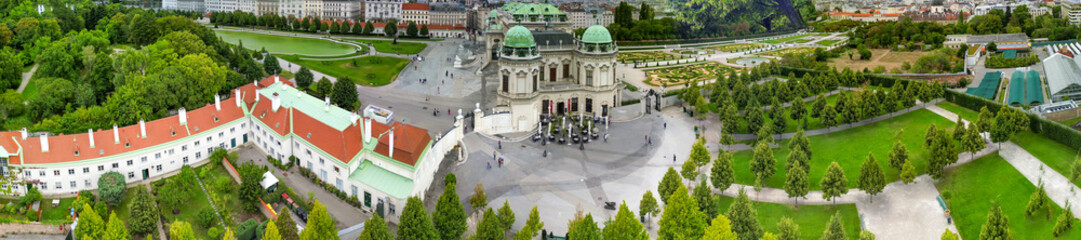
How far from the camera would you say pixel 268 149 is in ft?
174

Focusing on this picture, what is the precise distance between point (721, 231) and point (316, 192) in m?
26.1

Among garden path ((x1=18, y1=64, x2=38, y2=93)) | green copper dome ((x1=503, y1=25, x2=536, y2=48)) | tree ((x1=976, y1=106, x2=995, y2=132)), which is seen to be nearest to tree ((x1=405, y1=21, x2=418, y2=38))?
garden path ((x1=18, y1=64, x2=38, y2=93))

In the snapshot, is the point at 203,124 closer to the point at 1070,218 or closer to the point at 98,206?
the point at 98,206

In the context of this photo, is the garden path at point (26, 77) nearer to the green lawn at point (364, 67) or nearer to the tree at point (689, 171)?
the green lawn at point (364, 67)

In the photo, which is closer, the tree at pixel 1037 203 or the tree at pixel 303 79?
the tree at pixel 1037 203

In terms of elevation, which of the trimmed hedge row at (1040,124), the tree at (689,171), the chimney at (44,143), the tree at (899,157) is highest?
the trimmed hedge row at (1040,124)

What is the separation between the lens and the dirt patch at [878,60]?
326 ft

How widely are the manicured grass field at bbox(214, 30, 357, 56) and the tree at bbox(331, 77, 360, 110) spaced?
4629 cm

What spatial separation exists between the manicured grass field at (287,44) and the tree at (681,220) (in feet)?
292

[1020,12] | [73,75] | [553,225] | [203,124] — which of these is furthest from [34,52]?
[1020,12]

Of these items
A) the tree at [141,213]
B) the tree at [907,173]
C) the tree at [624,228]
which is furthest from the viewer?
the tree at [907,173]

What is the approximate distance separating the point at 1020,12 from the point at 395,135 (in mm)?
124688

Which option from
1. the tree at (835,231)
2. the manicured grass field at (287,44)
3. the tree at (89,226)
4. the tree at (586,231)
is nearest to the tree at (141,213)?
the tree at (89,226)

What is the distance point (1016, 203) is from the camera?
135 ft
